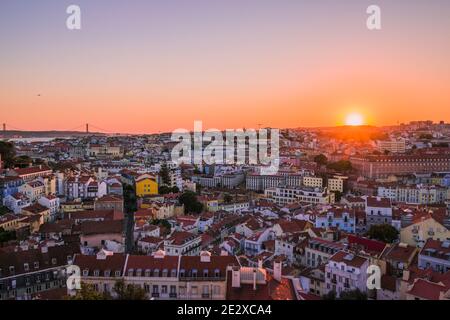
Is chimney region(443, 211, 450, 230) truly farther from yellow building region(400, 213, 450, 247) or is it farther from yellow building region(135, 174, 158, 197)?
yellow building region(135, 174, 158, 197)

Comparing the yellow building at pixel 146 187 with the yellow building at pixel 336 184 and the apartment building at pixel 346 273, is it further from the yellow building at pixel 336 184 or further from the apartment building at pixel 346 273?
the apartment building at pixel 346 273

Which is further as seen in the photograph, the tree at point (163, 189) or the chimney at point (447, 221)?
the tree at point (163, 189)

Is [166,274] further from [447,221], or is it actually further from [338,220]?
[447,221]

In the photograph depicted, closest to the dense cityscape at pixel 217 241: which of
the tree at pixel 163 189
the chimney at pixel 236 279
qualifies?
the chimney at pixel 236 279

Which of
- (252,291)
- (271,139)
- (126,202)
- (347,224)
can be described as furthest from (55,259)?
(271,139)

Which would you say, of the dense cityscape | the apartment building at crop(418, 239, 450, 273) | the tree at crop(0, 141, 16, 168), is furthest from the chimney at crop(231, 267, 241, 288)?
the tree at crop(0, 141, 16, 168)
